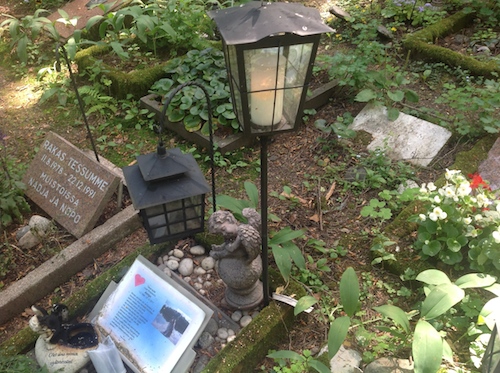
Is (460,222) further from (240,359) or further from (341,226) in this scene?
(240,359)

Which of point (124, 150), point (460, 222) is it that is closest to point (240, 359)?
point (460, 222)

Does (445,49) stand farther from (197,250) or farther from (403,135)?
(197,250)

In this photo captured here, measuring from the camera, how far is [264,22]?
1577 mm

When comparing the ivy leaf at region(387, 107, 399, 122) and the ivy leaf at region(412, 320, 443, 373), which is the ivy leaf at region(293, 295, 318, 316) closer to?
the ivy leaf at region(412, 320, 443, 373)

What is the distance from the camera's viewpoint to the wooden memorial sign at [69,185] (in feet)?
10.3

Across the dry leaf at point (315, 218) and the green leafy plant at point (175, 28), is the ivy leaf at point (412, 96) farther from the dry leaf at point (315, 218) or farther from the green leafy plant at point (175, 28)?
the green leafy plant at point (175, 28)

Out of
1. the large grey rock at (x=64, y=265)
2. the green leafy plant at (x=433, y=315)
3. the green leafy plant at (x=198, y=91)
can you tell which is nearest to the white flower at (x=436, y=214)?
the green leafy plant at (x=433, y=315)

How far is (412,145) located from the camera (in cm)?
386

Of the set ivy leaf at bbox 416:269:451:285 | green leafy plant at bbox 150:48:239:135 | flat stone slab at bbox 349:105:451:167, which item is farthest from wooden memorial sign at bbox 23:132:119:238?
flat stone slab at bbox 349:105:451:167

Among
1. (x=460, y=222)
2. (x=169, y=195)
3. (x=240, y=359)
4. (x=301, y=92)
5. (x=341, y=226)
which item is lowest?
(x=341, y=226)

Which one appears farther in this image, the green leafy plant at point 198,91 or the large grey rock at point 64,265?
the green leafy plant at point 198,91

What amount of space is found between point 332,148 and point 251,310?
1900 mm

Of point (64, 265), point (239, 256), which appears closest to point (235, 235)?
point (239, 256)

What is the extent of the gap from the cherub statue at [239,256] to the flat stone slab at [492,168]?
6.92 ft
